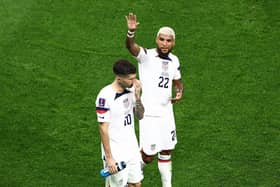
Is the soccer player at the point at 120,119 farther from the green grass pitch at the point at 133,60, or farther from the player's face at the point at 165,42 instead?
the green grass pitch at the point at 133,60

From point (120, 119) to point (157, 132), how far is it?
1314 mm

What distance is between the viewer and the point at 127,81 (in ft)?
36.1

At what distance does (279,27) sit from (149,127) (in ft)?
22.1

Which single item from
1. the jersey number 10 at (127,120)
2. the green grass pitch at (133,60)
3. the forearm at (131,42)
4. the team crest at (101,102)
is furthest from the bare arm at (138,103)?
the green grass pitch at (133,60)

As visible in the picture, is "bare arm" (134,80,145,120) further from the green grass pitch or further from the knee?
the green grass pitch

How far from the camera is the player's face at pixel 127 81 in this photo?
1096 cm

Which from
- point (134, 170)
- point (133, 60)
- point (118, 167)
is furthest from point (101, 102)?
point (133, 60)

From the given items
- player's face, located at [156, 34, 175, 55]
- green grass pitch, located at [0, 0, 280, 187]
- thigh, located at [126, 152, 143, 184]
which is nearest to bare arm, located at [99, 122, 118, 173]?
thigh, located at [126, 152, 143, 184]

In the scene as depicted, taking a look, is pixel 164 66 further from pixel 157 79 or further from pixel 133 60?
pixel 133 60

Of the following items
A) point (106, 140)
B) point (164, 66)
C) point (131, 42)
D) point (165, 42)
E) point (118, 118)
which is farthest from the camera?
point (164, 66)

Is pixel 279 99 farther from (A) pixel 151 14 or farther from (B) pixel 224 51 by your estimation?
(A) pixel 151 14

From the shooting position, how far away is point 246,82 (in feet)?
53.5

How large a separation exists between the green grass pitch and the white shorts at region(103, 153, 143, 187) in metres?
1.63

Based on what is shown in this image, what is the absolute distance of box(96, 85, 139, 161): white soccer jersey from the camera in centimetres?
1102
